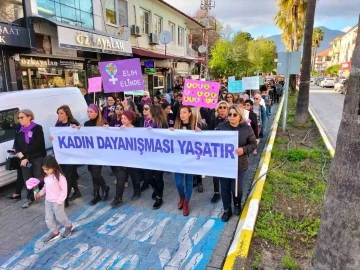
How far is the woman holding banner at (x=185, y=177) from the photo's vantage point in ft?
16.0

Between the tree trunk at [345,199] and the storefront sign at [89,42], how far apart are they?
938 centimetres

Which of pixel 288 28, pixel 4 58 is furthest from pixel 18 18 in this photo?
pixel 288 28

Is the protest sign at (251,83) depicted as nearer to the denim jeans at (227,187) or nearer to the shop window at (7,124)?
the denim jeans at (227,187)

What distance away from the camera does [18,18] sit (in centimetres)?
956

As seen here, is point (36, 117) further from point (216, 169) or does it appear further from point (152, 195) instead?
point (216, 169)

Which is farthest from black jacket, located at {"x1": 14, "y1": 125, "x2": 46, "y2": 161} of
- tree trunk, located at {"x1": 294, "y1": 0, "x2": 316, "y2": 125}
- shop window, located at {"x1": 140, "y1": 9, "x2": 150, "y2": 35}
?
shop window, located at {"x1": 140, "y1": 9, "x2": 150, "y2": 35}

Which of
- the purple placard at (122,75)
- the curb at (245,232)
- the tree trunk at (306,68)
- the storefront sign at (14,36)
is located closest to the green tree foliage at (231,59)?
the tree trunk at (306,68)

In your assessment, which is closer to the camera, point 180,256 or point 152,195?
point 180,256

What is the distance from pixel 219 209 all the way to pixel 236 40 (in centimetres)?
3267

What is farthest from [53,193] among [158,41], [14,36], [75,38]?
[158,41]

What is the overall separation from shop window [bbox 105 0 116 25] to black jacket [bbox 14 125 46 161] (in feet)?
36.3

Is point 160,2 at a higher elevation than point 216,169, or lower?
higher

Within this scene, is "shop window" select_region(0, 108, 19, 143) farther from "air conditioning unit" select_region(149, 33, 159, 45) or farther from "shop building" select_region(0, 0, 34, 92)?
"air conditioning unit" select_region(149, 33, 159, 45)

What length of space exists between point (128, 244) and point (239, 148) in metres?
2.05
